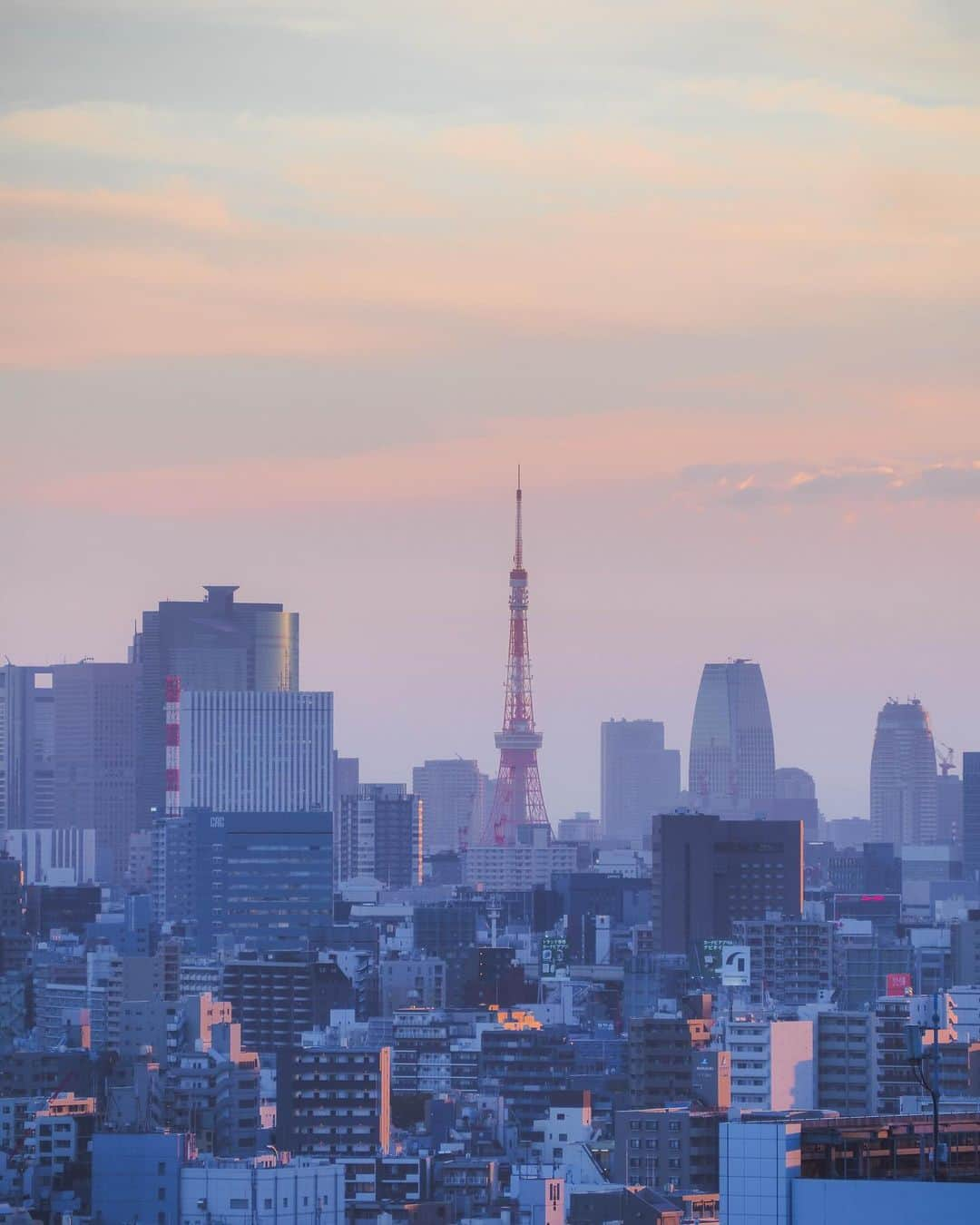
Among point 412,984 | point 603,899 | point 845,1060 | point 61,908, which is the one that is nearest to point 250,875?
point 603,899

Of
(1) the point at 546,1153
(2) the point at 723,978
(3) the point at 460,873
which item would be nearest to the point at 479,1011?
(2) the point at 723,978

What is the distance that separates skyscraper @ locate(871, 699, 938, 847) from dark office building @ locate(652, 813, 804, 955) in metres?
32.6

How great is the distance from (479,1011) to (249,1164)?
1897cm

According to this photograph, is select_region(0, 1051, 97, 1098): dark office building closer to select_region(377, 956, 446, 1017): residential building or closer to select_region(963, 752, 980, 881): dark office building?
select_region(377, 956, 446, 1017): residential building

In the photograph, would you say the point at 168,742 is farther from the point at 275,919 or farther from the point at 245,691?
the point at 275,919

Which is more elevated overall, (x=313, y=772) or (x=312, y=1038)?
(x=313, y=772)

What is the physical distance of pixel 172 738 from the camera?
275ft

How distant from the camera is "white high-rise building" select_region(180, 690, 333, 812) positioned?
82.1 metres

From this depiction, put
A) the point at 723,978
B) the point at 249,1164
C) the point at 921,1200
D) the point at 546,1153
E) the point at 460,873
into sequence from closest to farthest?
the point at 921,1200 → the point at 249,1164 → the point at 546,1153 → the point at 723,978 → the point at 460,873

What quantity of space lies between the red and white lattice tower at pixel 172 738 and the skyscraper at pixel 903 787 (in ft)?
60.4

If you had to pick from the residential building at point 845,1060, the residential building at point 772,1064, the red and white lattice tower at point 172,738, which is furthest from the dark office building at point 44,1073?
the red and white lattice tower at point 172,738

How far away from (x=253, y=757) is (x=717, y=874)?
31201mm

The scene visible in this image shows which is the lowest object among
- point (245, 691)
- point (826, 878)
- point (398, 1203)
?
point (398, 1203)

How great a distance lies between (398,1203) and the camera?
21.1m
